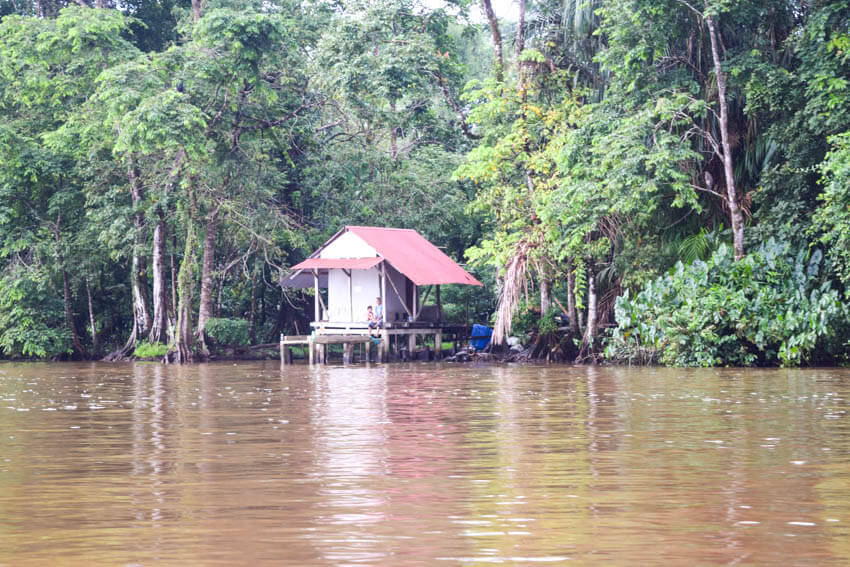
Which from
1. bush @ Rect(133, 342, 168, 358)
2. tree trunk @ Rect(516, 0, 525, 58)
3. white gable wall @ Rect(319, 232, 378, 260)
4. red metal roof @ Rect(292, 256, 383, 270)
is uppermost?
tree trunk @ Rect(516, 0, 525, 58)

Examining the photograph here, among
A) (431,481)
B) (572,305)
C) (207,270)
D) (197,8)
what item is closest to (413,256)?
(572,305)

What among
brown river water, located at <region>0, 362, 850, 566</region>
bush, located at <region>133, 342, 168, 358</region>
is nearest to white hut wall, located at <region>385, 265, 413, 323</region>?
bush, located at <region>133, 342, 168, 358</region>

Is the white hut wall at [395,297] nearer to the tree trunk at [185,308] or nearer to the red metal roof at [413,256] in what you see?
the red metal roof at [413,256]

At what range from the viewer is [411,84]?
32.8 meters

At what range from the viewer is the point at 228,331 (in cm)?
3497

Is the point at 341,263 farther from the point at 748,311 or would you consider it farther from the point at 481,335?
the point at 748,311

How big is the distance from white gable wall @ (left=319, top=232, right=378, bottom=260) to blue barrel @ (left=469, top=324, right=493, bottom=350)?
4.57 metres

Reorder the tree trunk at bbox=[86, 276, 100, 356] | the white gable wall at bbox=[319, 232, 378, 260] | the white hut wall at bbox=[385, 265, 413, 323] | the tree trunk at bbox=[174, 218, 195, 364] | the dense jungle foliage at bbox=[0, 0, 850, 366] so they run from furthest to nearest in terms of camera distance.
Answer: the tree trunk at bbox=[86, 276, 100, 356] < the white hut wall at bbox=[385, 265, 413, 323] < the tree trunk at bbox=[174, 218, 195, 364] < the white gable wall at bbox=[319, 232, 378, 260] < the dense jungle foliage at bbox=[0, 0, 850, 366]

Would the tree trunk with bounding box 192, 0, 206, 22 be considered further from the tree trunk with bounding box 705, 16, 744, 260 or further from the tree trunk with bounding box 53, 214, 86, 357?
the tree trunk with bounding box 705, 16, 744, 260

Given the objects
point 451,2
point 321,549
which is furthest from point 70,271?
point 321,549

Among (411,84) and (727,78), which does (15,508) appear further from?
(411,84)

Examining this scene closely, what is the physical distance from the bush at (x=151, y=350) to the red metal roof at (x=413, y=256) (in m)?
6.81

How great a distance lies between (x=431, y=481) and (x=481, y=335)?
27.0 meters

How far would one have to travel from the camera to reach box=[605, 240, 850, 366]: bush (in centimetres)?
2236
